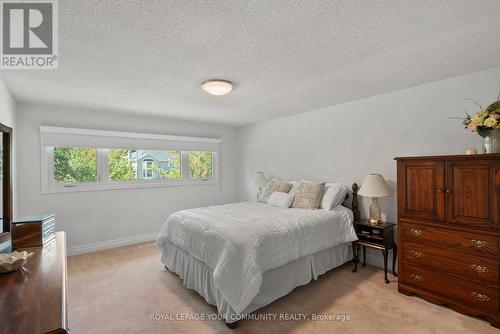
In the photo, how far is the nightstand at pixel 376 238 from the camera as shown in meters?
2.77

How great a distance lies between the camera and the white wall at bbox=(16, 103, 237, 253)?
334 cm

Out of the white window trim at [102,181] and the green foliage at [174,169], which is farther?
the green foliage at [174,169]

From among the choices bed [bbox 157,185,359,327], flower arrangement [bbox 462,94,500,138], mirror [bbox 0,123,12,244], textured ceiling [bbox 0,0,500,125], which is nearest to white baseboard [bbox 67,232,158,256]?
bed [bbox 157,185,359,327]

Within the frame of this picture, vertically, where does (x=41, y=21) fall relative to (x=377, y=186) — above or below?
above

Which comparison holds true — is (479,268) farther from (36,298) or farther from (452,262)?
(36,298)

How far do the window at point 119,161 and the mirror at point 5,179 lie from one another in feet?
5.09

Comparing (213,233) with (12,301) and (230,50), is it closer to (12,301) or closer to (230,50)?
(12,301)

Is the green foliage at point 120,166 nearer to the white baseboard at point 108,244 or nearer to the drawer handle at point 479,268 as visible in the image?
the white baseboard at point 108,244

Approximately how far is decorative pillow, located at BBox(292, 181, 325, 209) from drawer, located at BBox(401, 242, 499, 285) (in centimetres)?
112

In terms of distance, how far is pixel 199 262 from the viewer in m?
2.47

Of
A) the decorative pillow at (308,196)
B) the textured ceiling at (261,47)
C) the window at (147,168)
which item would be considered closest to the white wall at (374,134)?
the textured ceiling at (261,47)

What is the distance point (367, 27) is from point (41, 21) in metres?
2.12

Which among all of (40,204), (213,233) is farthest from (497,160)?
(40,204)

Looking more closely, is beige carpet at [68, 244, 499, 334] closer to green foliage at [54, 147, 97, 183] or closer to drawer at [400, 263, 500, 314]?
drawer at [400, 263, 500, 314]
